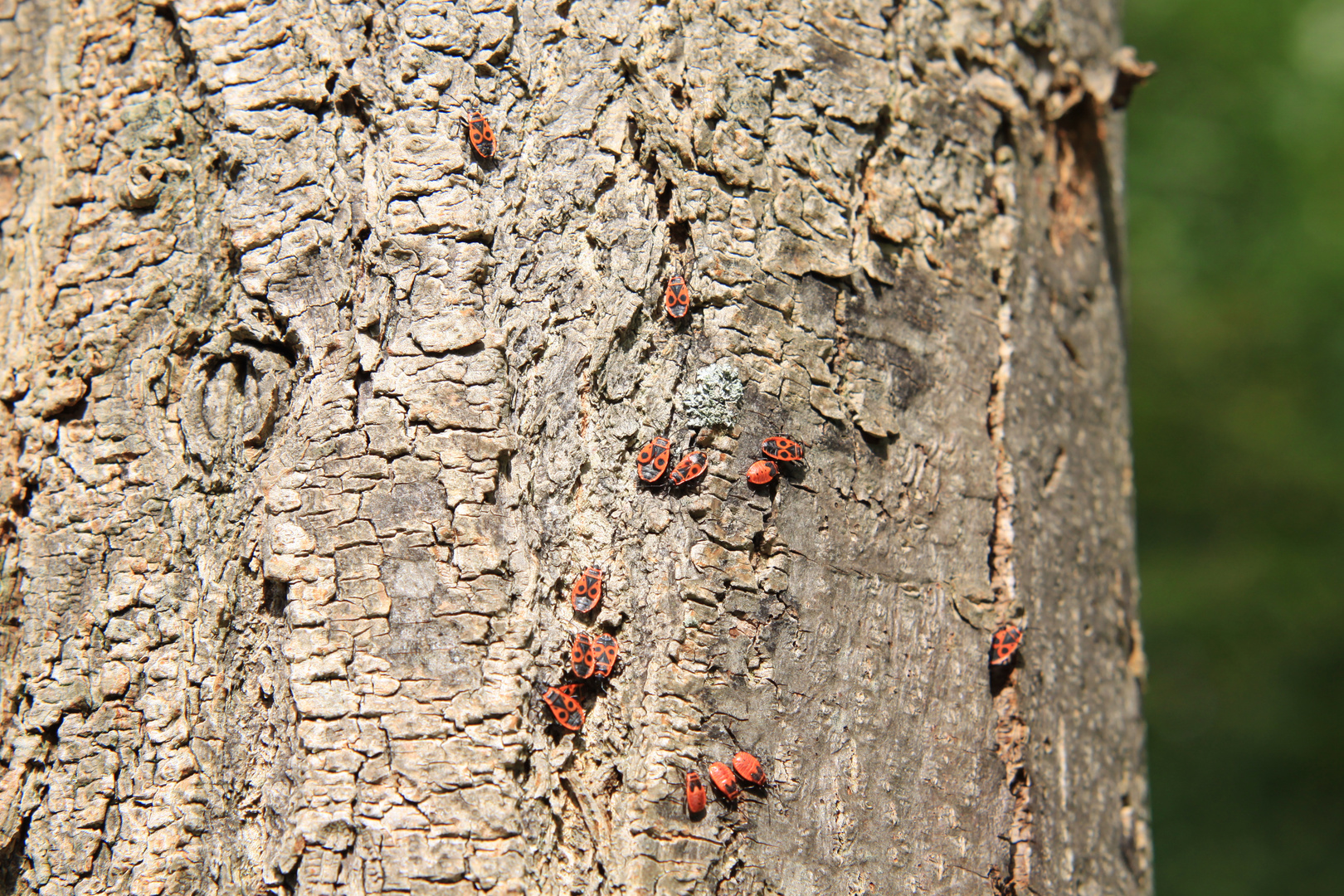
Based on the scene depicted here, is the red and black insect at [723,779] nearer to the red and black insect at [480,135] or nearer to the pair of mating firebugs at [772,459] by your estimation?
the pair of mating firebugs at [772,459]

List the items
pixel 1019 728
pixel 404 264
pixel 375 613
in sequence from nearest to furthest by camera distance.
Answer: pixel 375 613 < pixel 404 264 < pixel 1019 728

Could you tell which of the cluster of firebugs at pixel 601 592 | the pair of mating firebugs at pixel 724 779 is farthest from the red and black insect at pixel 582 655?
the pair of mating firebugs at pixel 724 779

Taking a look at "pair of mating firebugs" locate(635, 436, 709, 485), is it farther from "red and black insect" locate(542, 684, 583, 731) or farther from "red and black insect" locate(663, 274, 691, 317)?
"red and black insect" locate(542, 684, 583, 731)

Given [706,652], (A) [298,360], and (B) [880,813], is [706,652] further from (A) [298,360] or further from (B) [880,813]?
(A) [298,360]

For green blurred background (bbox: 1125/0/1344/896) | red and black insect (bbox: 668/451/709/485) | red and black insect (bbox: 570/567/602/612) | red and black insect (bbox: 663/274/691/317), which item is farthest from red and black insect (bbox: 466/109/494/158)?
green blurred background (bbox: 1125/0/1344/896)

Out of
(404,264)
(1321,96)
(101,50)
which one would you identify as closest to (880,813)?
(404,264)


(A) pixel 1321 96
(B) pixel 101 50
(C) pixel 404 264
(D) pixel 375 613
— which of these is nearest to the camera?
(D) pixel 375 613

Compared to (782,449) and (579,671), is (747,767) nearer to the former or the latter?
(579,671)
